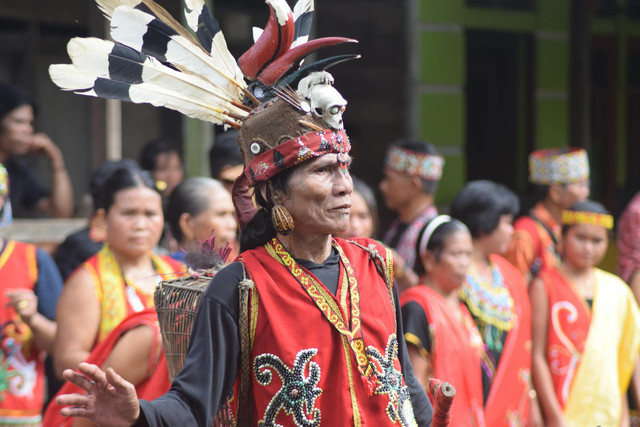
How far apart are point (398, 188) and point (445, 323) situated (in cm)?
170

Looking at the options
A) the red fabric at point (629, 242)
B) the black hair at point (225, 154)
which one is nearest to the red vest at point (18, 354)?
the black hair at point (225, 154)

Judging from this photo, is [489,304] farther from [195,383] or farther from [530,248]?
[195,383]

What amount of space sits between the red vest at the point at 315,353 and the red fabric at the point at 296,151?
0.23 meters

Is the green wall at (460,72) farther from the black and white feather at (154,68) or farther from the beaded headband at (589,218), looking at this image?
the black and white feather at (154,68)

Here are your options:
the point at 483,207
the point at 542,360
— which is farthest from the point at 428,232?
the point at 542,360

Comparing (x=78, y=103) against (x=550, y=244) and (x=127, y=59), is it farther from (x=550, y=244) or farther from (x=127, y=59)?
(x=127, y=59)

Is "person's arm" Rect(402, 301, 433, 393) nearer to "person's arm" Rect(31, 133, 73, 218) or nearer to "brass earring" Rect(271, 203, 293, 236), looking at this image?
"brass earring" Rect(271, 203, 293, 236)

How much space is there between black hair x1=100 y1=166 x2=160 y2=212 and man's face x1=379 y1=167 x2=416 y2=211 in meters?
1.85

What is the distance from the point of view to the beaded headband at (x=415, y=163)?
18.1 feet

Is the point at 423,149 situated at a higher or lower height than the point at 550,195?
higher

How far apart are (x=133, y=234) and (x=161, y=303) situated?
1.39m

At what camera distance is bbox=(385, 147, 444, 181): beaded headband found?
5531mm

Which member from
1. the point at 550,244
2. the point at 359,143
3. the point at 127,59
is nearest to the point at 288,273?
the point at 127,59

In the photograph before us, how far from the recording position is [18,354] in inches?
162
